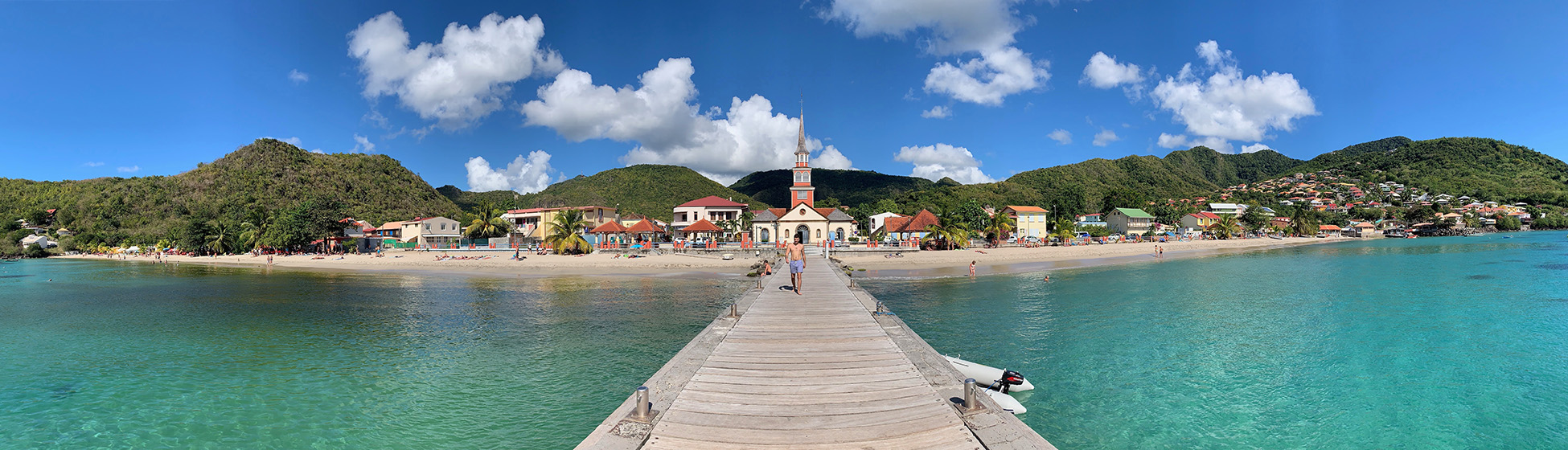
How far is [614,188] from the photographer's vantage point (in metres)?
108

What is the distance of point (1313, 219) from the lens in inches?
3561

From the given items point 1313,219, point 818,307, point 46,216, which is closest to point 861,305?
point 818,307

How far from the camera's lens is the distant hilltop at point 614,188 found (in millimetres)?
78312

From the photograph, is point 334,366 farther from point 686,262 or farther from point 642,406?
point 686,262

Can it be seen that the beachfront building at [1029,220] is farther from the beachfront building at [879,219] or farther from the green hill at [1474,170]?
the green hill at [1474,170]

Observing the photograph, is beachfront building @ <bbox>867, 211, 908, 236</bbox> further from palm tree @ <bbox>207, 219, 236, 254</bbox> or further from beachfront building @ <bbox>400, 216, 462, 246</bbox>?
palm tree @ <bbox>207, 219, 236, 254</bbox>

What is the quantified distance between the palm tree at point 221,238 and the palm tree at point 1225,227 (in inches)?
4469

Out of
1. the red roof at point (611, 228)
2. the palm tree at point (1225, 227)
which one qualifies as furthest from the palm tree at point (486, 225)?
the palm tree at point (1225, 227)

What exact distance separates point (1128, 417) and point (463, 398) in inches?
425

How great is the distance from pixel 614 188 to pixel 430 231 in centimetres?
4910

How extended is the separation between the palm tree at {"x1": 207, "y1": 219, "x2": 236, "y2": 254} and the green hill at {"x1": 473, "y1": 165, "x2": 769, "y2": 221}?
3334 cm

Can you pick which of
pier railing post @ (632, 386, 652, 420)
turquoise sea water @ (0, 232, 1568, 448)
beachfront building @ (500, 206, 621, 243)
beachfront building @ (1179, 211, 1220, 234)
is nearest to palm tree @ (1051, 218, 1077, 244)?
turquoise sea water @ (0, 232, 1568, 448)

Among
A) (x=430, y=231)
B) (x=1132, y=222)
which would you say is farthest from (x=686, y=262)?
(x=1132, y=222)

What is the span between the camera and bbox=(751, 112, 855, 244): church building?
5378 centimetres
